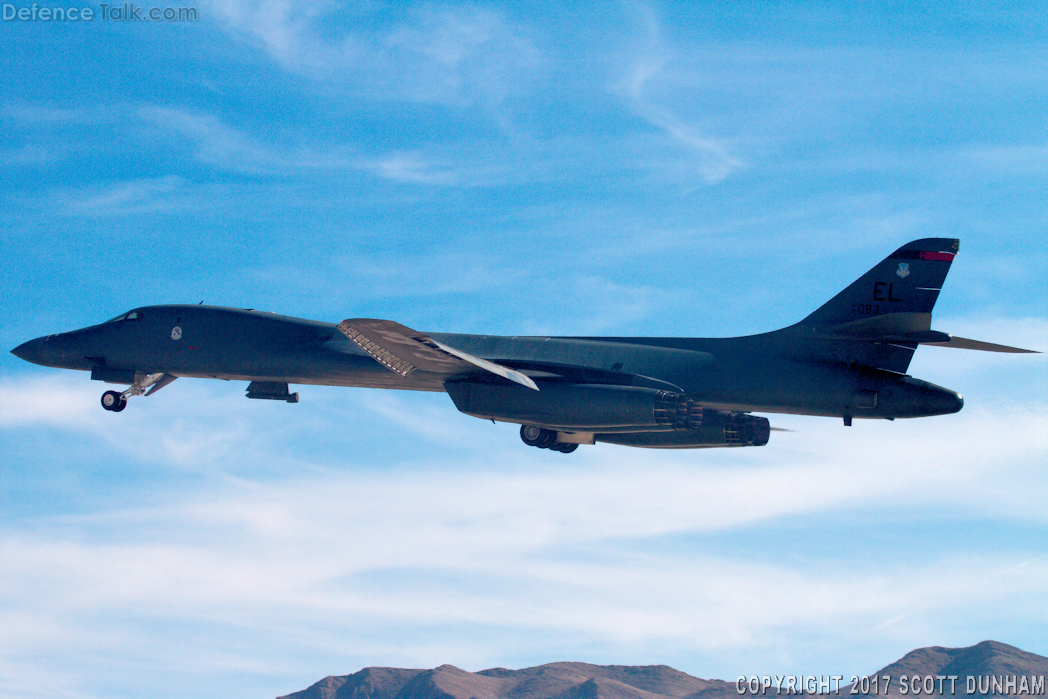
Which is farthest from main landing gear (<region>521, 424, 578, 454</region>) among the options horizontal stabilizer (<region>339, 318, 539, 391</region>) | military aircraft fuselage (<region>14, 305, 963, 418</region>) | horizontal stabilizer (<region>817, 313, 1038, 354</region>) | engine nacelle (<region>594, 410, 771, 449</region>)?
horizontal stabilizer (<region>817, 313, 1038, 354</region>)

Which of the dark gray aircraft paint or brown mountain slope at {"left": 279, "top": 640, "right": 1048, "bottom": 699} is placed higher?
the dark gray aircraft paint

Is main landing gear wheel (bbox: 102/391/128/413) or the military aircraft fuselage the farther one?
main landing gear wheel (bbox: 102/391/128/413)

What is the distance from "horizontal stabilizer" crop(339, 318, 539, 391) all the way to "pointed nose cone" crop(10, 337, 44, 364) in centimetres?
1046

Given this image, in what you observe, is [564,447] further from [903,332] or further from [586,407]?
[903,332]

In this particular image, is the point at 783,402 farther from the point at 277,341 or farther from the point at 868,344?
the point at 277,341

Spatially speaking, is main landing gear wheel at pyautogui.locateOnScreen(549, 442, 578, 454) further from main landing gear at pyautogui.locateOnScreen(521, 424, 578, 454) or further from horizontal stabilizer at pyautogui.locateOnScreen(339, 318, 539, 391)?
horizontal stabilizer at pyautogui.locateOnScreen(339, 318, 539, 391)

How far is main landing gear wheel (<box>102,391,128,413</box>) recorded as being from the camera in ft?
82.8

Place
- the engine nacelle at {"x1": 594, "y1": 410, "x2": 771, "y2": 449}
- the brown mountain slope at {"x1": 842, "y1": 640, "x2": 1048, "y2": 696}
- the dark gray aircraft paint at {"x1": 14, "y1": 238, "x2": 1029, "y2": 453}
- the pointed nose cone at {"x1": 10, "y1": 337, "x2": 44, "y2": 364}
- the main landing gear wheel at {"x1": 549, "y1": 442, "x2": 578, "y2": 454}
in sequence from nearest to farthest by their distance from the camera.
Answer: the dark gray aircraft paint at {"x1": 14, "y1": 238, "x2": 1029, "y2": 453} → the engine nacelle at {"x1": 594, "y1": 410, "x2": 771, "y2": 449} → the main landing gear wheel at {"x1": 549, "y1": 442, "x2": 578, "y2": 454} → the pointed nose cone at {"x1": 10, "y1": 337, "x2": 44, "y2": 364} → the brown mountain slope at {"x1": 842, "y1": 640, "x2": 1048, "y2": 696}

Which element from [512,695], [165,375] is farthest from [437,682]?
[165,375]

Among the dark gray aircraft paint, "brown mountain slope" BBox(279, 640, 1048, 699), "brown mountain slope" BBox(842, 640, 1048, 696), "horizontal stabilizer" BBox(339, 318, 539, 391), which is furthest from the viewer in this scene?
"brown mountain slope" BBox(279, 640, 1048, 699)

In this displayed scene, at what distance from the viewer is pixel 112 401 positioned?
25.2 meters

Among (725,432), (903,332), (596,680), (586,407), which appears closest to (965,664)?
(596,680)

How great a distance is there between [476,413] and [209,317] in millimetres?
7960

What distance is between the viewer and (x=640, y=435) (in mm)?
24172
